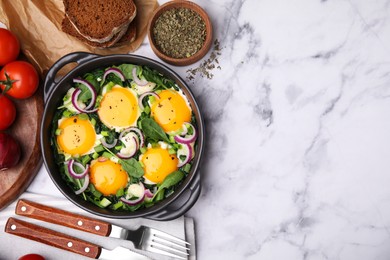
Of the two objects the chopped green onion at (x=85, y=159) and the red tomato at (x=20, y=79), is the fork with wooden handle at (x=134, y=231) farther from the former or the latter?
the red tomato at (x=20, y=79)

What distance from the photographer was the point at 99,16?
6.52 feet

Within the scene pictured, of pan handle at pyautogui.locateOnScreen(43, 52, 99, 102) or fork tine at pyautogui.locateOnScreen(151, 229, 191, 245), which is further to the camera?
fork tine at pyautogui.locateOnScreen(151, 229, 191, 245)

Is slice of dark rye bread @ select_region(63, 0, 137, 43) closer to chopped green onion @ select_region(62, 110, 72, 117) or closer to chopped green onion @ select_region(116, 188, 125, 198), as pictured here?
chopped green onion @ select_region(62, 110, 72, 117)

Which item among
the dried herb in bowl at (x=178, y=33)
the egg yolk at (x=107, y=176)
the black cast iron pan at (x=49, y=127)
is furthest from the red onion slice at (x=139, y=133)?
the dried herb in bowl at (x=178, y=33)

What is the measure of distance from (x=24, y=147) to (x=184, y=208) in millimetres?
709

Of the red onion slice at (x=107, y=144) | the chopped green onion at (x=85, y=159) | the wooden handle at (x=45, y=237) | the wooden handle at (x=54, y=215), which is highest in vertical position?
the red onion slice at (x=107, y=144)

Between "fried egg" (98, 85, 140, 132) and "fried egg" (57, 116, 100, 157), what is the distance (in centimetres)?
7

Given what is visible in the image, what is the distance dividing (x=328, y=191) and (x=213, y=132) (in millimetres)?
551

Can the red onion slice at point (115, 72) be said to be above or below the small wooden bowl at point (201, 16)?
below

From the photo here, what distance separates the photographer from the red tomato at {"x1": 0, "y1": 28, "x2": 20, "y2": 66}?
6.22ft

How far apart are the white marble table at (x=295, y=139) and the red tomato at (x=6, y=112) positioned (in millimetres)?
265

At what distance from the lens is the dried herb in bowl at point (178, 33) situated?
197 cm

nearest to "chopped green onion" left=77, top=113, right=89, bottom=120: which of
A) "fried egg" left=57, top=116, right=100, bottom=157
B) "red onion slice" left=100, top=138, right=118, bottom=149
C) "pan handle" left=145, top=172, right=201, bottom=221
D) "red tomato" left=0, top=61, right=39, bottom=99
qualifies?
"fried egg" left=57, top=116, right=100, bottom=157

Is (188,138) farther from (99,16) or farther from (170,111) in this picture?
(99,16)
